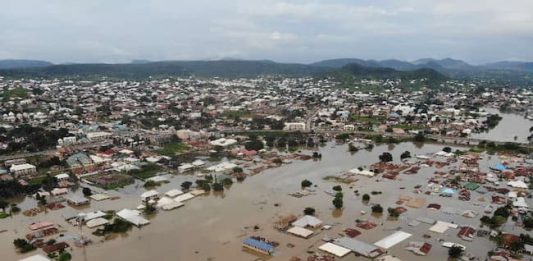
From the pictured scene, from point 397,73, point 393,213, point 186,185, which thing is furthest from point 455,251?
point 397,73

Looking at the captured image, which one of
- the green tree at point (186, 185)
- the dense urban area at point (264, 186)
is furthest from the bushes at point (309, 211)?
the green tree at point (186, 185)

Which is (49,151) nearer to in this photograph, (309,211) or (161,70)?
(309,211)

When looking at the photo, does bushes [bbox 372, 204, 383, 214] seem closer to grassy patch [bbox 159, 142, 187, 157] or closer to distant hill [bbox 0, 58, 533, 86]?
grassy patch [bbox 159, 142, 187, 157]

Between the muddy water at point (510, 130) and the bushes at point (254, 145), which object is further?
the muddy water at point (510, 130)

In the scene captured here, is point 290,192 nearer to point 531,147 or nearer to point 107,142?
point 107,142

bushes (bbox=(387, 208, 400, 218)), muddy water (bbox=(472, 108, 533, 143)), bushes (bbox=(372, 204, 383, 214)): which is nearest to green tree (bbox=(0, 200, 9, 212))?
bushes (bbox=(372, 204, 383, 214))

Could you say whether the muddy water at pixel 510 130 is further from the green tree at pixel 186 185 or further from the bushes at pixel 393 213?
the green tree at pixel 186 185
